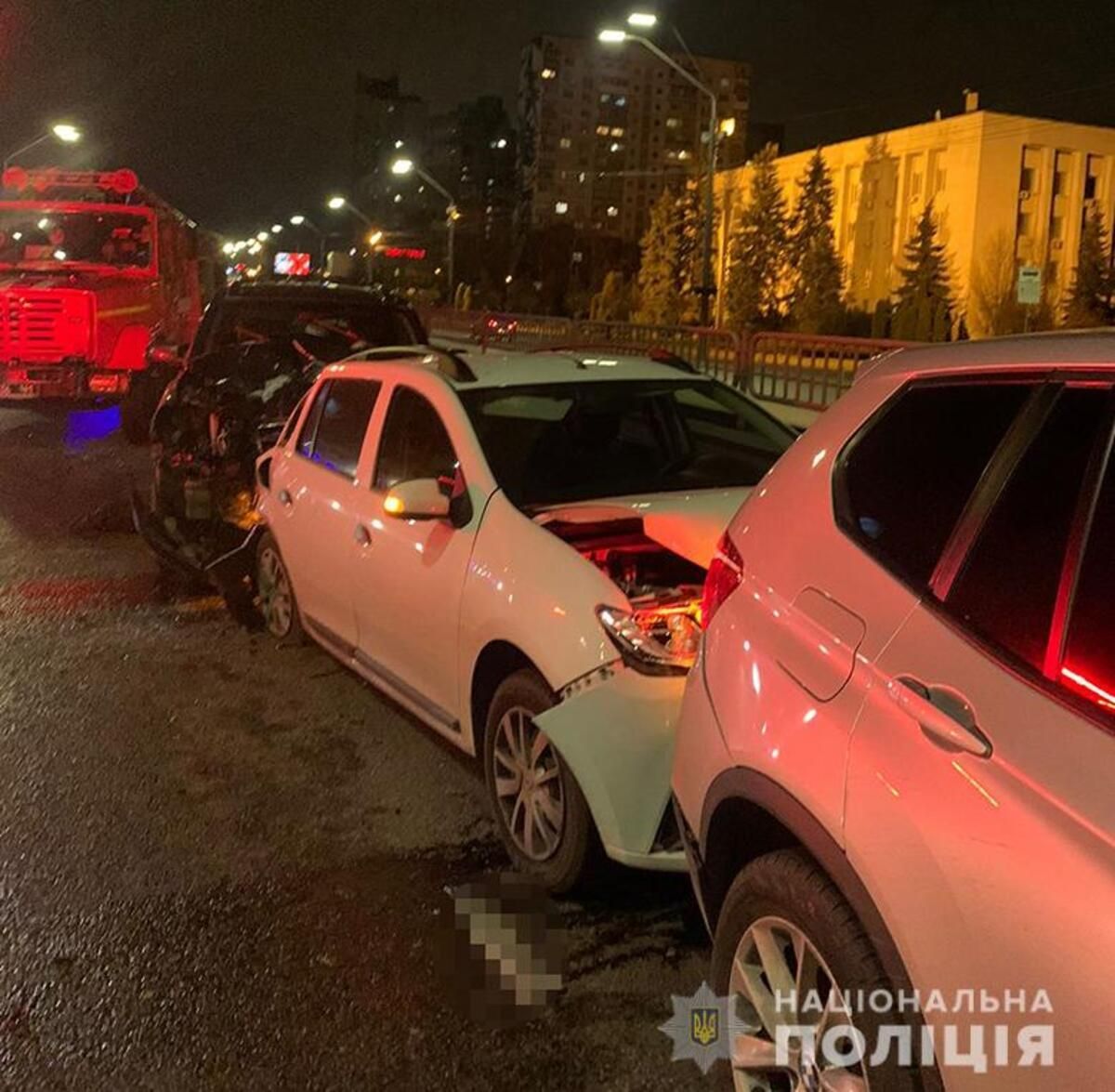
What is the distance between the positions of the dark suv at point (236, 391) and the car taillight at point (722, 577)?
20.0ft

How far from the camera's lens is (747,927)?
2.92 meters

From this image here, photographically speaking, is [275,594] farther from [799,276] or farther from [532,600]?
[799,276]

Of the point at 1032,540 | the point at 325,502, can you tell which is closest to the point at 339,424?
the point at 325,502

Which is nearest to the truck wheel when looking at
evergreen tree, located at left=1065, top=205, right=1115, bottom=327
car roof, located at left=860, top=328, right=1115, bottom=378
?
car roof, located at left=860, top=328, right=1115, bottom=378

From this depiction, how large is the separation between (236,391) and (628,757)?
7.47m

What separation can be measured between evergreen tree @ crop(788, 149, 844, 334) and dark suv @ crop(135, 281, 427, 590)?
4385 cm

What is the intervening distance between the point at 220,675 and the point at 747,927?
182 inches

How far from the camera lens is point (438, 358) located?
5852mm

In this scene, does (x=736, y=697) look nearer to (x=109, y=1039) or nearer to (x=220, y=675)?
(x=109, y=1039)

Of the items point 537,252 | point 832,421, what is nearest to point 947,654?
point 832,421

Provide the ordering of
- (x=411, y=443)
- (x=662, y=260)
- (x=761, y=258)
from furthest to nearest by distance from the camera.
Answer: (x=662, y=260)
(x=761, y=258)
(x=411, y=443)

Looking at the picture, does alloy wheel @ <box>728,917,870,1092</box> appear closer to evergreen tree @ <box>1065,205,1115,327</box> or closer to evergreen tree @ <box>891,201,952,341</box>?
evergreen tree @ <box>1065,205,1115,327</box>

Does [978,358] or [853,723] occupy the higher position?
[978,358]

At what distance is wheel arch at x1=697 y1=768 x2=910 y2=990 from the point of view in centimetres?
244
